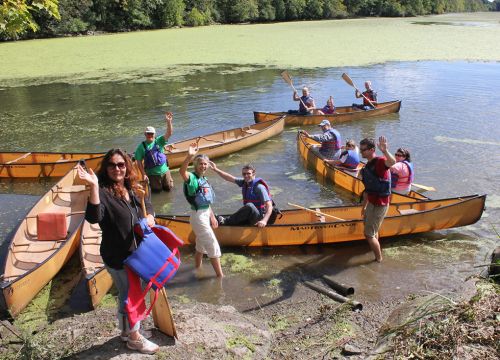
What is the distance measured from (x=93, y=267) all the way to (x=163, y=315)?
2585 millimetres

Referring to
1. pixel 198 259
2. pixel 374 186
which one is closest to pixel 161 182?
pixel 198 259

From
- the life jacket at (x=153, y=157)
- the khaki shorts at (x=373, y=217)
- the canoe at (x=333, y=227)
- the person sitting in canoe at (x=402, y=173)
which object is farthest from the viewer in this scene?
the life jacket at (x=153, y=157)

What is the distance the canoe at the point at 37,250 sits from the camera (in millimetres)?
6234

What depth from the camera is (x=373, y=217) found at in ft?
23.5

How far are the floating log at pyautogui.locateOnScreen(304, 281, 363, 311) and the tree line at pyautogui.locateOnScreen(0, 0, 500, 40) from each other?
31952mm

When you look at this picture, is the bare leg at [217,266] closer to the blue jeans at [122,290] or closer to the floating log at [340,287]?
the floating log at [340,287]

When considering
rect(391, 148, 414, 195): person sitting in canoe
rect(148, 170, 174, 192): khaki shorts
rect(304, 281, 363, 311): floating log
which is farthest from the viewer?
rect(148, 170, 174, 192): khaki shorts

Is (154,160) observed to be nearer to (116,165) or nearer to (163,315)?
(163,315)

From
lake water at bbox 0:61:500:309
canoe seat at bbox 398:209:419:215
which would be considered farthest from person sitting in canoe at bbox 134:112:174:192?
canoe seat at bbox 398:209:419:215

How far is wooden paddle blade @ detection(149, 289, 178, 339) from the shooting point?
15.2ft

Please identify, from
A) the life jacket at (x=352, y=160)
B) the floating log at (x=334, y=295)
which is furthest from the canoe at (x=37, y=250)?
the life jacket at (x=352, y=160)

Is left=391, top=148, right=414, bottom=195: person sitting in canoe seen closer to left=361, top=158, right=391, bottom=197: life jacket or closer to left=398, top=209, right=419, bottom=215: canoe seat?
left=398, top=209, right=419, bottom=215: canoe seat

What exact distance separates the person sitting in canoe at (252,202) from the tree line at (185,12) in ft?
99.2

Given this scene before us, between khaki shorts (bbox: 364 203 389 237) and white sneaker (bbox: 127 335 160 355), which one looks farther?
khaki shorts (bbox: 364 203 389 237)
